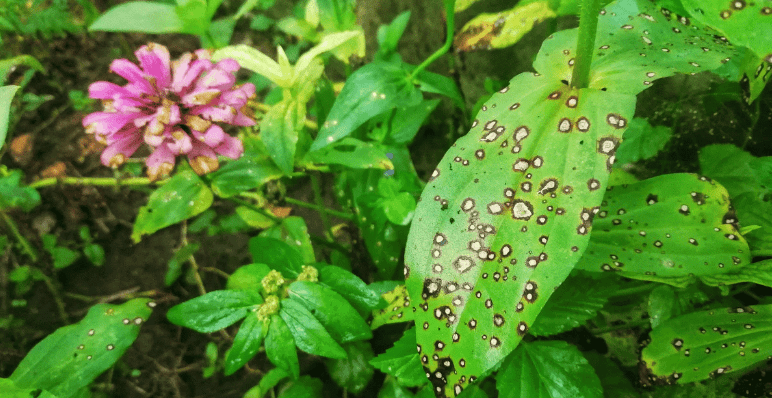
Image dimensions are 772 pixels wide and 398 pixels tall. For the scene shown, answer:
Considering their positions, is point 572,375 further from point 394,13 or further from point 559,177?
point 394,13

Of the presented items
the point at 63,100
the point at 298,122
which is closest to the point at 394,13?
the point at 298,122

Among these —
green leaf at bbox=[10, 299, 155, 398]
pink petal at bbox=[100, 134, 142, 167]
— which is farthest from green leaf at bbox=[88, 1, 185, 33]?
green leaf at bbox=[10, 299, 155, 398]

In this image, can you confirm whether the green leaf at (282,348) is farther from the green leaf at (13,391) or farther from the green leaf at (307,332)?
the green leaf at (13,391)

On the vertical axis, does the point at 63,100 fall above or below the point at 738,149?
above

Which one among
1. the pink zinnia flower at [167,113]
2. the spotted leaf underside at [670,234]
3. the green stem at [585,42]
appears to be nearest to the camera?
the green stem at [585,42]

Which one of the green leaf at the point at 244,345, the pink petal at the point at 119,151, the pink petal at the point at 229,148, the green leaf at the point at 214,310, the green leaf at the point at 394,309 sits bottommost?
the green leaf at the point at 394,309

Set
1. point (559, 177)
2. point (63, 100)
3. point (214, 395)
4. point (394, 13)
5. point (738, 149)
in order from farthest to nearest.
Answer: point (63, 100) → point (394, 13) → point (214, 395) → point (738, 149) → point (559, 177)

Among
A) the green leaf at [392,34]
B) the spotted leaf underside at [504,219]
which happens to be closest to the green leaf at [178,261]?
the green leaf at [392,34]
